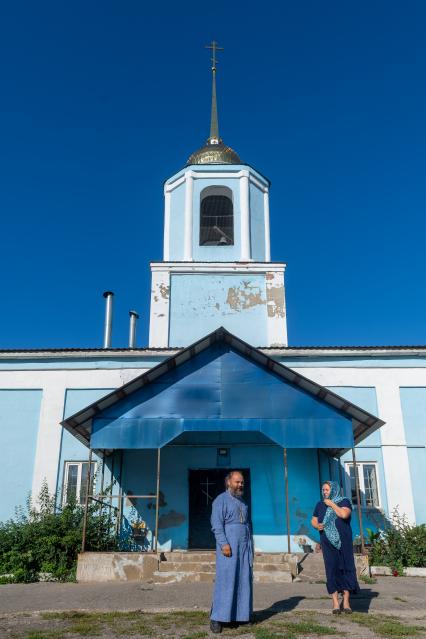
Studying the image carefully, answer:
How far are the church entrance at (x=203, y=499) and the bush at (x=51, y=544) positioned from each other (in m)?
1.85

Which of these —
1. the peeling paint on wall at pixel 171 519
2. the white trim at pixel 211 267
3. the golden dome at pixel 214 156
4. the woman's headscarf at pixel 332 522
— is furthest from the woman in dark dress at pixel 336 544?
the golden dome at pixel 214 156

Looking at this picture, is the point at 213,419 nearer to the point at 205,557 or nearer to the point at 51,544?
the point at 205,557

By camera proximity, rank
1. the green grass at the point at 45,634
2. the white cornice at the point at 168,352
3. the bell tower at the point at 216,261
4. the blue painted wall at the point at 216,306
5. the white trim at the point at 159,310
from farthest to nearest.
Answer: the bell tower at the point at 216,261
the blue painted wall at the point at 216,306
the white trim at the point at 159,310
the white cornice at the point at 168,352
the green grass at the point at 45,634

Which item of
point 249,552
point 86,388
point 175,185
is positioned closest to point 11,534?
point 86,388

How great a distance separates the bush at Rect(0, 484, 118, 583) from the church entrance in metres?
1.85

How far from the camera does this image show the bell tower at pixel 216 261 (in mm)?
15789

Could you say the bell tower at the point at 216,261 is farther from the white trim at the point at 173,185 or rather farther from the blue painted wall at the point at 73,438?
the blue painted wall at the point at 73,438

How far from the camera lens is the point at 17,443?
13.8m

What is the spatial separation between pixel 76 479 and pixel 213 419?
4.52 metres

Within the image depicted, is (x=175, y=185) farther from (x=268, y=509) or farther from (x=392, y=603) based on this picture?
(x=392, y=603)

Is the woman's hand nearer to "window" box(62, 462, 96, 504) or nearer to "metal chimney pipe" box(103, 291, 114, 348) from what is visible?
"window" box(62, 462, 96, 504)

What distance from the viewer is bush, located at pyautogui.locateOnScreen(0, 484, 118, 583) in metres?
10.1

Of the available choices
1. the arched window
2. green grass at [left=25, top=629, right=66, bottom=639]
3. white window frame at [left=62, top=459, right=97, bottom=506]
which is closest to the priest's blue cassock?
green grass at [left=25, top=629, right=66, bottom=639]

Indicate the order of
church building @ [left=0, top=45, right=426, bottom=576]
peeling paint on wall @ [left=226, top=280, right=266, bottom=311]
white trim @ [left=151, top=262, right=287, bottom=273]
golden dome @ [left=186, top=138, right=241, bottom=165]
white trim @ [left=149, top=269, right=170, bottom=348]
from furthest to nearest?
golden dome @ [left=186, top=138, right=241, bottom=165] → white trim @ [left=151, top=262, right=287, bottom=273] → peeling paint on wall @ [left=226, top=280, right=266, bottom=311] → white trim @ [left=149, top=269, right=170, bottom=348] → church building @ [left=0, top=45, right=426, bottom=576]
